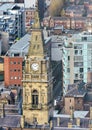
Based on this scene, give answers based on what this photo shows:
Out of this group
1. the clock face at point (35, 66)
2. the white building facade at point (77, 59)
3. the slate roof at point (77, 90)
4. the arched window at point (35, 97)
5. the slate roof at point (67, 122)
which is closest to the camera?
the clock face at point (35, 66)

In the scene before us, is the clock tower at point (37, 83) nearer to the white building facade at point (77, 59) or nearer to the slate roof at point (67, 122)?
the slate roof at point (67, 122)

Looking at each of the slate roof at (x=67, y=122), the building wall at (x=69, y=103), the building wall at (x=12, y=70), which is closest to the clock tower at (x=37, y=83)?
the slate roof at (x=67, y=122)

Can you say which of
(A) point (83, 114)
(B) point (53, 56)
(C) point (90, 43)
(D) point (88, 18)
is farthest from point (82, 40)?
(D) point (88, 18)

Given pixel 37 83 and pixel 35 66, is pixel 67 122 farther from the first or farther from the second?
pixel 35 66

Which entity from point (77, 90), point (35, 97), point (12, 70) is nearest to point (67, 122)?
point (35, 97)

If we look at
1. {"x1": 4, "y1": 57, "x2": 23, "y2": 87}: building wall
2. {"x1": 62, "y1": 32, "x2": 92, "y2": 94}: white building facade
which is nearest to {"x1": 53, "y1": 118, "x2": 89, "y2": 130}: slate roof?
{"x1": 62, "y1": 32, "x2": 92, "y2": 94}: white building facade

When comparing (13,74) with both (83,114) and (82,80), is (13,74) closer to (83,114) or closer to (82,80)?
(82,80)
